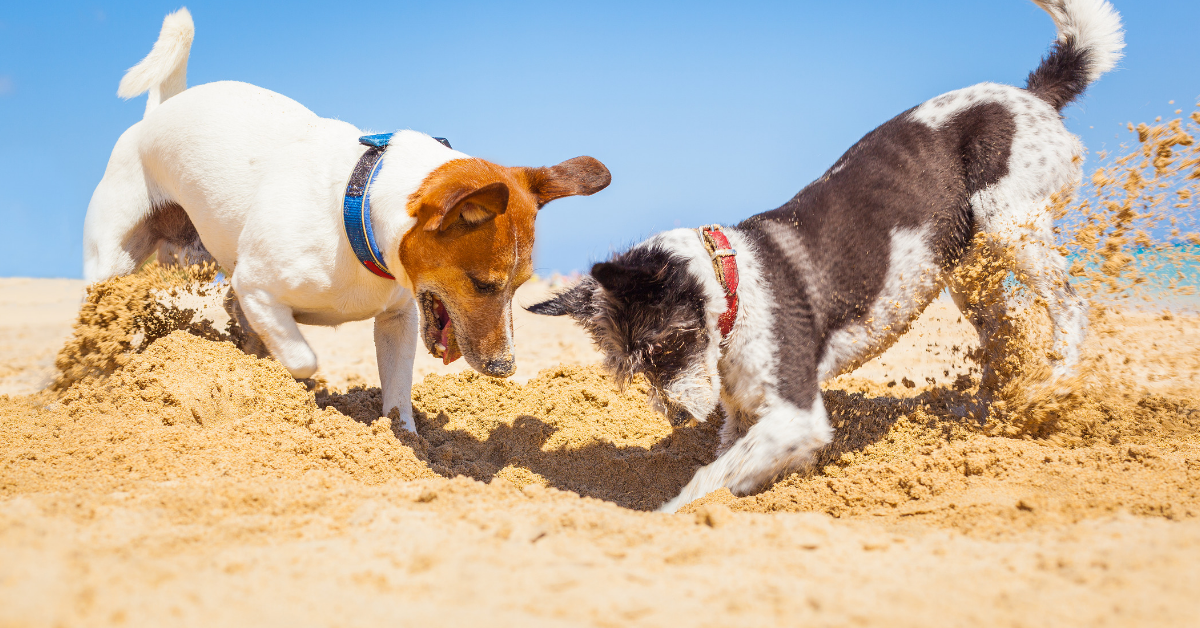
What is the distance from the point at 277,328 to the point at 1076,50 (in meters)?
5.02

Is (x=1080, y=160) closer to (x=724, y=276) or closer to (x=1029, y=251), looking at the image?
(x=1029, y=251)

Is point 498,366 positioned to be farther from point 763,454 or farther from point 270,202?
point 270,202

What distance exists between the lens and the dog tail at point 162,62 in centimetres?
484

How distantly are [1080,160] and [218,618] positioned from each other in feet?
15.6

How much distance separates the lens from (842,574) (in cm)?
179

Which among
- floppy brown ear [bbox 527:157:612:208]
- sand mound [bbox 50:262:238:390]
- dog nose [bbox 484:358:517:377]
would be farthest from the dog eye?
sand mound [bbox 50:262:238:390]

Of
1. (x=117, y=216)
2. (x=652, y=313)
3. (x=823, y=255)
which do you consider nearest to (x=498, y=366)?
(x=652, y=313)

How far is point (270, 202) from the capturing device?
12.3ft

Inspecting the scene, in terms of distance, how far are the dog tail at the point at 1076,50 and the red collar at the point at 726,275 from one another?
8.05 feet

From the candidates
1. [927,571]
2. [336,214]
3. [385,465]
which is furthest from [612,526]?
[336,214]

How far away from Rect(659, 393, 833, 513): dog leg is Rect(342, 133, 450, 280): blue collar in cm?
187

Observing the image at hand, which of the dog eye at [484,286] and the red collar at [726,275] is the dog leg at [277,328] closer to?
the dog eye at [484,286]

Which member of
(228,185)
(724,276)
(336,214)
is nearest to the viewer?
(724,276)

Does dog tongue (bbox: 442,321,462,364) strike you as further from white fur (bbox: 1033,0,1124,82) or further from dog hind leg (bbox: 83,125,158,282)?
white fur (bbox: 1033,0,1124,82)
